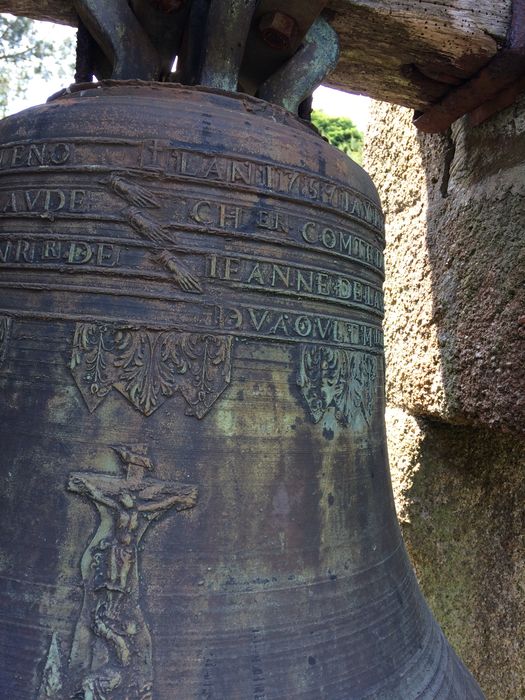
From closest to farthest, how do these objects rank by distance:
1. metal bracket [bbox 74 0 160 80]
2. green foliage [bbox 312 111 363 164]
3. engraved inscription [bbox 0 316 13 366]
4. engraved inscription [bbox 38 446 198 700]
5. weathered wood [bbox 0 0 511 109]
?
1. engraved inscription [bbox 38 446 198 700]
2. engraved inscription [bbox 0 316 13 366]
3. metal bracket [bbox 74 0 160 80]
4. weathered wood [bbox 0 0 511 109]
5. green foliage [bbox 312 111 363 164]

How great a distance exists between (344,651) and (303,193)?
0.50 m

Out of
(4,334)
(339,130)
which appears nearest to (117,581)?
(4,334)

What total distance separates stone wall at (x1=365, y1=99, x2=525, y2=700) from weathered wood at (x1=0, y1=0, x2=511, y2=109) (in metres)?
0.15

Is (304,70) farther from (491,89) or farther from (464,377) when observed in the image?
(464,377)

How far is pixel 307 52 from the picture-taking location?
0.90 meters

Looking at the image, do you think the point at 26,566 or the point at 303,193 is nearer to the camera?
the point at 26,566

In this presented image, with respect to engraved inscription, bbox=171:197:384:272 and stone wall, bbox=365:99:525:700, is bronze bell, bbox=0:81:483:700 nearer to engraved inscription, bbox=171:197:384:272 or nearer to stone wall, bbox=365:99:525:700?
engraved inscription, bbox=171:197:384:272

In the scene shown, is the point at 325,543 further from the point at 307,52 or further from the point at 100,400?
the point at 307,52

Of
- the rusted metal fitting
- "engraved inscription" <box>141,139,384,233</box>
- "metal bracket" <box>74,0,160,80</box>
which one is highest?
the rusted metal fitting

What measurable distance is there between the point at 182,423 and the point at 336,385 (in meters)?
0.19

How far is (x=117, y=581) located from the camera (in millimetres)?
572

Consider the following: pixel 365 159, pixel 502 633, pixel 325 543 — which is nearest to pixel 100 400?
pixel 325 543

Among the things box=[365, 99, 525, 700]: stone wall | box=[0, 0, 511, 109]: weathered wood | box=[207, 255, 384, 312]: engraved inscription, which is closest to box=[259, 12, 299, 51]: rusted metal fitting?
box=[0, 0, 511, 109]: weathered wood

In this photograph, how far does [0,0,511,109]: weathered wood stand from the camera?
991 mm
